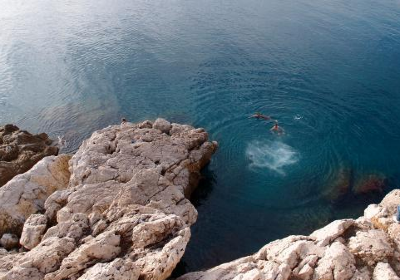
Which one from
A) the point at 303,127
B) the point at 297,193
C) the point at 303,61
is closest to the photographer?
the point at 297,193

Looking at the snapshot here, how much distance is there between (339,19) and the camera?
87.3 meters

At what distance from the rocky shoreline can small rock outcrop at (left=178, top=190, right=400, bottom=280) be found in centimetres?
7

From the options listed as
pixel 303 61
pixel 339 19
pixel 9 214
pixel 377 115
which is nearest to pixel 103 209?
pixel 9 214

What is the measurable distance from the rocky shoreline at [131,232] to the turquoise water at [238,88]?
30.7 feet

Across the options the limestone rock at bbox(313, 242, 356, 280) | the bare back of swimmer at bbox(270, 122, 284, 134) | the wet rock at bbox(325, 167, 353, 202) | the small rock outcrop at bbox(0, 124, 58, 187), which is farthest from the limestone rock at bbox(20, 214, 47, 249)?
the bare back of swimmer at bbox(270, 122, 284, 134)

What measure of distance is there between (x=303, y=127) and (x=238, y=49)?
28910 millimetres

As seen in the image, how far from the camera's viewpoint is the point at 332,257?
79.5 ft

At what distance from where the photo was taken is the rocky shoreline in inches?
944

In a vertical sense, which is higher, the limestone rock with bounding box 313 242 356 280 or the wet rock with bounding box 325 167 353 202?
the limestone rock with bounding box 313 242 356 280

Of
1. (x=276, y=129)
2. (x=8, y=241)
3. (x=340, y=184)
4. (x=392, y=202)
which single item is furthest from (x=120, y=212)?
(x=276, y=129)

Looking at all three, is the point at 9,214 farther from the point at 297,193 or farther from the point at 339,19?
the point at 339,19

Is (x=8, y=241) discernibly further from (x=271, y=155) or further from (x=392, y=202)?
(x=392, y=202)

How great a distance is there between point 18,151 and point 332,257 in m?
41.4

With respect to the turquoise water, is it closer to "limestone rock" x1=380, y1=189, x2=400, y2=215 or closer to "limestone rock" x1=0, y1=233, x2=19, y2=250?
"limestone rock" x1=380, y1=189, x2=400, y2=215
